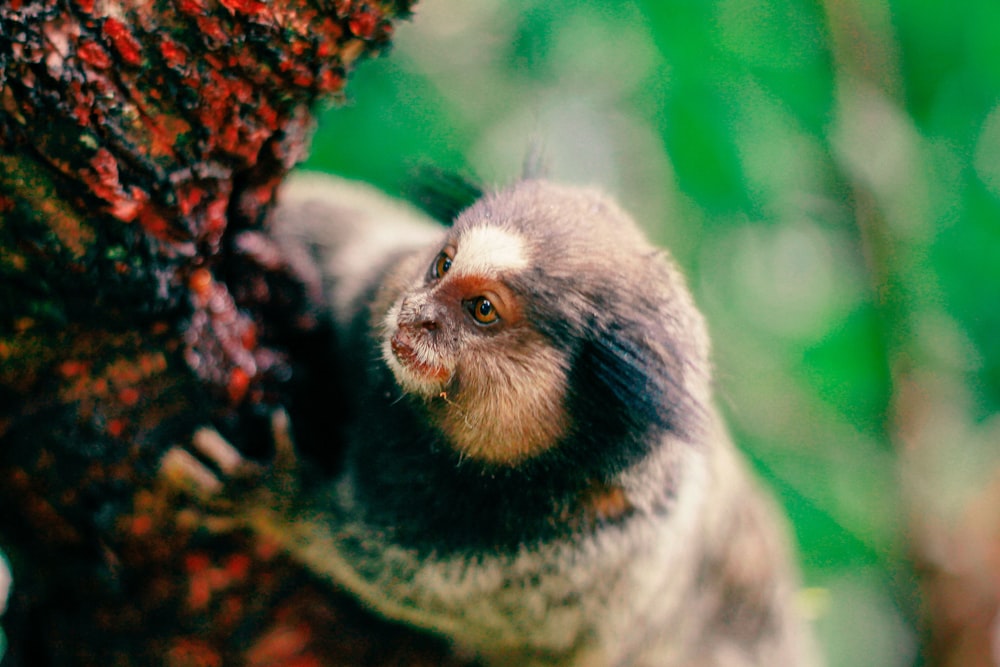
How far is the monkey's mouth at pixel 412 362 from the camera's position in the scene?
1562 millimetres

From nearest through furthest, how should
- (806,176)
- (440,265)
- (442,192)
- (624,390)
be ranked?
(624,390)
(440,265)
(442,192)
(806,176)

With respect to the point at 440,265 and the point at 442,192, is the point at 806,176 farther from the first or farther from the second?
the point at 440,265

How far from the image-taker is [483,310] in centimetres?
157

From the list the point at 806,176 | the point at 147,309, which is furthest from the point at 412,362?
the point at 806,176

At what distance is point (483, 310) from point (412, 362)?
171mm

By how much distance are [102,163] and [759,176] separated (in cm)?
377

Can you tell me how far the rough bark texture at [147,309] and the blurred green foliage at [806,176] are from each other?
2.20m

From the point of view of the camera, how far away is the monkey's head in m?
1.53

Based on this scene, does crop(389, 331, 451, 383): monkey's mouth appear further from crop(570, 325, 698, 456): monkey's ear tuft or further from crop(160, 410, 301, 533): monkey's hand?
crop(160, 410, 301, 533): monkey's hand

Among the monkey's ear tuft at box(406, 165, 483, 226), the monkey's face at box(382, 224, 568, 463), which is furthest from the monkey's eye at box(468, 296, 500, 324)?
the monkey's ear tuft at box(406, 165, 483, 226)

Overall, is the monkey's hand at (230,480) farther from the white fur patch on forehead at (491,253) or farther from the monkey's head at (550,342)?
the white fur patch on forehead at (491,253)

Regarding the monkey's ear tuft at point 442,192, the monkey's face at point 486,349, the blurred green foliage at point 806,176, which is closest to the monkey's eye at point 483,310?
the monkey's face at point 486,349

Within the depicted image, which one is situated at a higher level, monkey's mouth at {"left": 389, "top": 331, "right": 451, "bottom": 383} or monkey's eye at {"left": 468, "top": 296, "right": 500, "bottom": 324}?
monkey's eye at {"left": 468, "top": 296, "right": 500, "bottom": 324}

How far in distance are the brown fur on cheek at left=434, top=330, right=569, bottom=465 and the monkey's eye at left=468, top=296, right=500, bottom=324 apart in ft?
0.13
